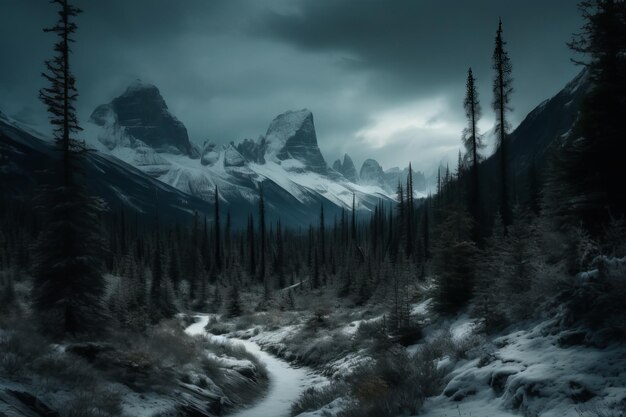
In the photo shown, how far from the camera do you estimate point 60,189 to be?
46.1ft

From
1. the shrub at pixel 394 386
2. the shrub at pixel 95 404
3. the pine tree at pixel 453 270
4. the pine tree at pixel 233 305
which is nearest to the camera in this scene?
the shrub at pixel 394 386

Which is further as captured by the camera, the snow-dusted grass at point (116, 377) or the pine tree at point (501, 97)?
the pine tree at point (501, 97)

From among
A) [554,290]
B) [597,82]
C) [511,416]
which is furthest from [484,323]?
[597,82]

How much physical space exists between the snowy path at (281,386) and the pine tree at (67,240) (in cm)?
669

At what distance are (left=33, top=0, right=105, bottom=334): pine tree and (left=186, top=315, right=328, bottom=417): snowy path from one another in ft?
22.0

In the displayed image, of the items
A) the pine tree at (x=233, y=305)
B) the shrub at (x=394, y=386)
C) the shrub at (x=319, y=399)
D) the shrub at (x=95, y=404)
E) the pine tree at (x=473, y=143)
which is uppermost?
the pine tree at (x=473, y=143)

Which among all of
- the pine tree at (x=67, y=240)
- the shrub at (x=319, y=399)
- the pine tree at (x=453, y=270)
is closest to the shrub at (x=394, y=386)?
the shrub at (x=319, y=399)

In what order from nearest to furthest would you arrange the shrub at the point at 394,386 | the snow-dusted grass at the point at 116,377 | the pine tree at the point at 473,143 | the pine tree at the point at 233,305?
1. the shrub at the point at 394,386
2. the snow-dusted grass at the point at 116,377
3. the pine tree at the point at 473,143
4. the pine tree at the point at 233,305

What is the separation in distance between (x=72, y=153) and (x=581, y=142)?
16484mm

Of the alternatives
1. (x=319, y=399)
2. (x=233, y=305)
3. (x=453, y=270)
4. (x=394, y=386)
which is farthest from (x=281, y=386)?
(x=233, y=305)

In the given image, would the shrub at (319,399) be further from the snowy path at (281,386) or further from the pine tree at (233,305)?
the pine tree at (233,305)

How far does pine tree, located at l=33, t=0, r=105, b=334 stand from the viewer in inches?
536

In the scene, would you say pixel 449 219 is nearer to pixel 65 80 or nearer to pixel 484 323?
pixel 484 323

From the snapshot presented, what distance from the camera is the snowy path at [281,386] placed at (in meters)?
11.7
